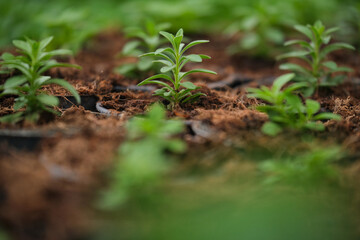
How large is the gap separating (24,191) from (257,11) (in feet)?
7.67

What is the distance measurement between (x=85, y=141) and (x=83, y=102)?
64cm

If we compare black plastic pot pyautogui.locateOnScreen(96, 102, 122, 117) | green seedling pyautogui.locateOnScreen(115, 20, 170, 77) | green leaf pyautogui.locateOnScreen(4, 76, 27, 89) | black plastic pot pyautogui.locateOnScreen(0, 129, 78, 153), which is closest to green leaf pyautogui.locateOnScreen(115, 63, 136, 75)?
green seedling pyautogui.locateOnScreen(115, 20, 170, 77)

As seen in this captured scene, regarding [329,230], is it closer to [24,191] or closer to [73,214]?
[73,214]

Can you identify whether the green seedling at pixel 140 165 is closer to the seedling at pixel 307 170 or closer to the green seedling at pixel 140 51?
the seedling at pixel 307 170

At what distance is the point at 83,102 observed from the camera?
192cm

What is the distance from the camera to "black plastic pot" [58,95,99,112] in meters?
1.85

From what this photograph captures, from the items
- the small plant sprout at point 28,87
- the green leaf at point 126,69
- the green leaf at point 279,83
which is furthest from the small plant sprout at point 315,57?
the small plant sprout at point 28,87

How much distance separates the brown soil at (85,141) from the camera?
1084 mm

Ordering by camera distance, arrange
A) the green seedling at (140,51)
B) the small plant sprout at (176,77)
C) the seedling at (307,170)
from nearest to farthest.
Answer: the seedling at (307,170)
the small plant sprout at (176,77)
the green seedling at (140,51)

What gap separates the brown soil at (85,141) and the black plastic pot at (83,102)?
0.03m

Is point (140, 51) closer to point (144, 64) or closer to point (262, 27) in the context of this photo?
point (144, 64)

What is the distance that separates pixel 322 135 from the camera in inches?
59.7

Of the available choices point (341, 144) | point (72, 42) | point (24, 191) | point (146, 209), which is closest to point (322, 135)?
point (341, 144)

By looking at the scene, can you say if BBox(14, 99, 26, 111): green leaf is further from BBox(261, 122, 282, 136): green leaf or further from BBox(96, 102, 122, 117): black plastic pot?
BBox(261, 122, 282, 136): green leaf
